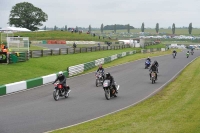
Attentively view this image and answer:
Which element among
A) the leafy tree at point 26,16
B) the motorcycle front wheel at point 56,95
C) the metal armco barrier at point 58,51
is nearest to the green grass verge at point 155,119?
the motorcycle front wheel at point 56,95

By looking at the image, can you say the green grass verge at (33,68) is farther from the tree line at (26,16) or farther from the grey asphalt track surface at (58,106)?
the tree line at (26,16)

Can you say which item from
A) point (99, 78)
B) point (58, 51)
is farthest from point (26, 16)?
point (99, 78)

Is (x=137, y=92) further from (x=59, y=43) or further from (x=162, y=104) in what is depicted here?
(x=59, y=43)

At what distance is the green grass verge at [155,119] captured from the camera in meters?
12.5

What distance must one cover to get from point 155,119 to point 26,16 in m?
115

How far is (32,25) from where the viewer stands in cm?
12606

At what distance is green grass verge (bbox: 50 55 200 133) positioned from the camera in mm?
12492

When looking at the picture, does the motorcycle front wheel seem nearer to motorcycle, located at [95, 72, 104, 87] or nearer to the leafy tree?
motorcycle, located at [95, 72, 104, 87]

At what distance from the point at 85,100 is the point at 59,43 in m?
68.2

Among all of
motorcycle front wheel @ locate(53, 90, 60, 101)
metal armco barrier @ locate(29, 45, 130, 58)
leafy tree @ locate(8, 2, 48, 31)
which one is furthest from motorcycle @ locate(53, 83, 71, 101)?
leafy tree @ locate(8, 2, 48, 31)

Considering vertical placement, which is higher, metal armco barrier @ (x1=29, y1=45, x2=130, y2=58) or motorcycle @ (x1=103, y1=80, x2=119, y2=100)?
metal armco barrier @ (x1=29, y1=45, x2=130, y2=58)

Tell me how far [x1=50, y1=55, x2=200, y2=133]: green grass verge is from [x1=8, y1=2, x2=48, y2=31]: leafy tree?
10811 centimetres

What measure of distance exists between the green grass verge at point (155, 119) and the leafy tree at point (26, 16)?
10811cm

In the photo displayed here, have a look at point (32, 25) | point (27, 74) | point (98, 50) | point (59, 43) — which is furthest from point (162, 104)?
point (32, 25)
